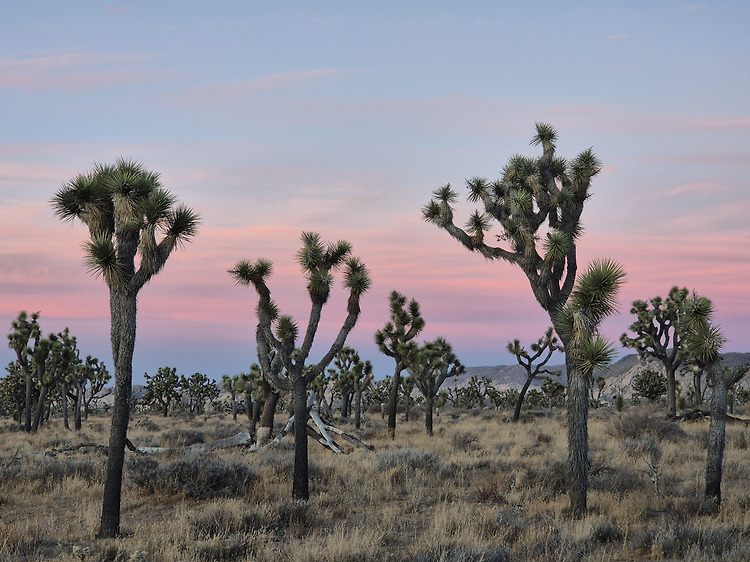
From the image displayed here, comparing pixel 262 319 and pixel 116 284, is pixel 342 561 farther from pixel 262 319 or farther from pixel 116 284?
pixel 262 319

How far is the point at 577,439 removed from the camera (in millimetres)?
14062

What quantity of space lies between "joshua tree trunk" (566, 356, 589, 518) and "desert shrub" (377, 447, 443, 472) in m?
5.24

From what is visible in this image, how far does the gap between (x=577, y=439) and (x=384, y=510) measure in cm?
461

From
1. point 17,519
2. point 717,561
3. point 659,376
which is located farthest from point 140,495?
point 659,376

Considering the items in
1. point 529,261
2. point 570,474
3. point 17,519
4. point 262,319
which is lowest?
point 17,519

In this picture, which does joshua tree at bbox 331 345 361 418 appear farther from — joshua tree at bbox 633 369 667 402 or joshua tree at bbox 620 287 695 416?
joshua tree at bbox 633 369 667 402

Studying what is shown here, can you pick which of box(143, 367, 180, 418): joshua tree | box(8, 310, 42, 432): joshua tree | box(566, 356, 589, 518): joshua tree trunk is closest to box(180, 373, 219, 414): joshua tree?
box(143, 367, 180, 418): joshua tree

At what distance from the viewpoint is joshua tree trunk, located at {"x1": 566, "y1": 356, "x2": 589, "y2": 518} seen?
1362cm

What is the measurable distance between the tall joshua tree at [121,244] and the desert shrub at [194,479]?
11.0 ft

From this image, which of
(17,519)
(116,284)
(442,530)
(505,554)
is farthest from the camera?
(17,519)

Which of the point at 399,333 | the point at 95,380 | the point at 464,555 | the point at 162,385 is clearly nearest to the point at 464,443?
the point at 399,333

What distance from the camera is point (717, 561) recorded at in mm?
9625

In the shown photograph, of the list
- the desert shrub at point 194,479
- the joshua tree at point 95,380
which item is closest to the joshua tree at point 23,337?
the joshua tree at point 95,380

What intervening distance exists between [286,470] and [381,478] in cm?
296
